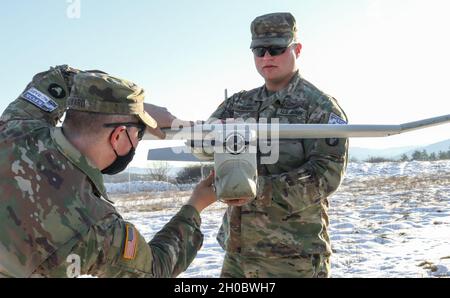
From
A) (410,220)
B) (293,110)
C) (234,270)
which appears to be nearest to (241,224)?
(234,270)

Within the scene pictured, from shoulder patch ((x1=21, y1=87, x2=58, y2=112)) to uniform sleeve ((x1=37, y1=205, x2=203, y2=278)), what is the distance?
91 cm

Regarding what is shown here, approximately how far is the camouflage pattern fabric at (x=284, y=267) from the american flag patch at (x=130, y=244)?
4.00ft

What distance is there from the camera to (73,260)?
6.02 ft

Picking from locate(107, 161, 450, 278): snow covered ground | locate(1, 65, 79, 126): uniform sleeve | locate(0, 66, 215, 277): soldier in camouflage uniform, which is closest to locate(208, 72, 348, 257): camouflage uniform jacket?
locate(0, 66, 215, 277): soldier in camouflage uniform

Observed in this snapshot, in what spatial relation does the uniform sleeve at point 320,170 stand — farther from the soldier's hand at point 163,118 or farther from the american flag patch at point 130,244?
the american flag patch at point 130,244

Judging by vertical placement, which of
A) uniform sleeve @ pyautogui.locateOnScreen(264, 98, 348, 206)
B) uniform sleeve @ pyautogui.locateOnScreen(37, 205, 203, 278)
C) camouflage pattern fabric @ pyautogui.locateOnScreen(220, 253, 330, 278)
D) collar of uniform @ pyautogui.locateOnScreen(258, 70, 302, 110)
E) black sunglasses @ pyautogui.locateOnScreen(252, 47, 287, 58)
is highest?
black sunglasses @ pyautogui.locateOnScreen(252, 47, 287, 58)

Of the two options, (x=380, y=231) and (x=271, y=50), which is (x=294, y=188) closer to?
(x=271, y=50)

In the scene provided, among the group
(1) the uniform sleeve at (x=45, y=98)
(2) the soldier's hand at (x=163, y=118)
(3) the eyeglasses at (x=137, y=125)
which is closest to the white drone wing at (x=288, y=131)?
(2) the soldier's hand at (x=163, y=118)

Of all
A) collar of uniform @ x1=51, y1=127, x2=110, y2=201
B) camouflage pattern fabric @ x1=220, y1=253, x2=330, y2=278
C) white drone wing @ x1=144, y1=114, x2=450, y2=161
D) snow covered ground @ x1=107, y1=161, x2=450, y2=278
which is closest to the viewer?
collar of uniform @ x1=51, y1=127, x2=110, y2=201

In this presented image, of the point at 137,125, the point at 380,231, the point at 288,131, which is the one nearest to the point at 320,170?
the point at 288,131

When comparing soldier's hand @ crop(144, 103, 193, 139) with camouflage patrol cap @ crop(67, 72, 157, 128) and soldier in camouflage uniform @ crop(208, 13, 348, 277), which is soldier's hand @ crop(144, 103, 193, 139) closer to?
soldier in camouflage uniform @ crop(208, 13, 348, 277)

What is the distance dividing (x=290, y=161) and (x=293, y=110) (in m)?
0.33

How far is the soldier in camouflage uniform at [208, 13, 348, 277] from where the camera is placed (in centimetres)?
281

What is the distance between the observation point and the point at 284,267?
9.57 feet
